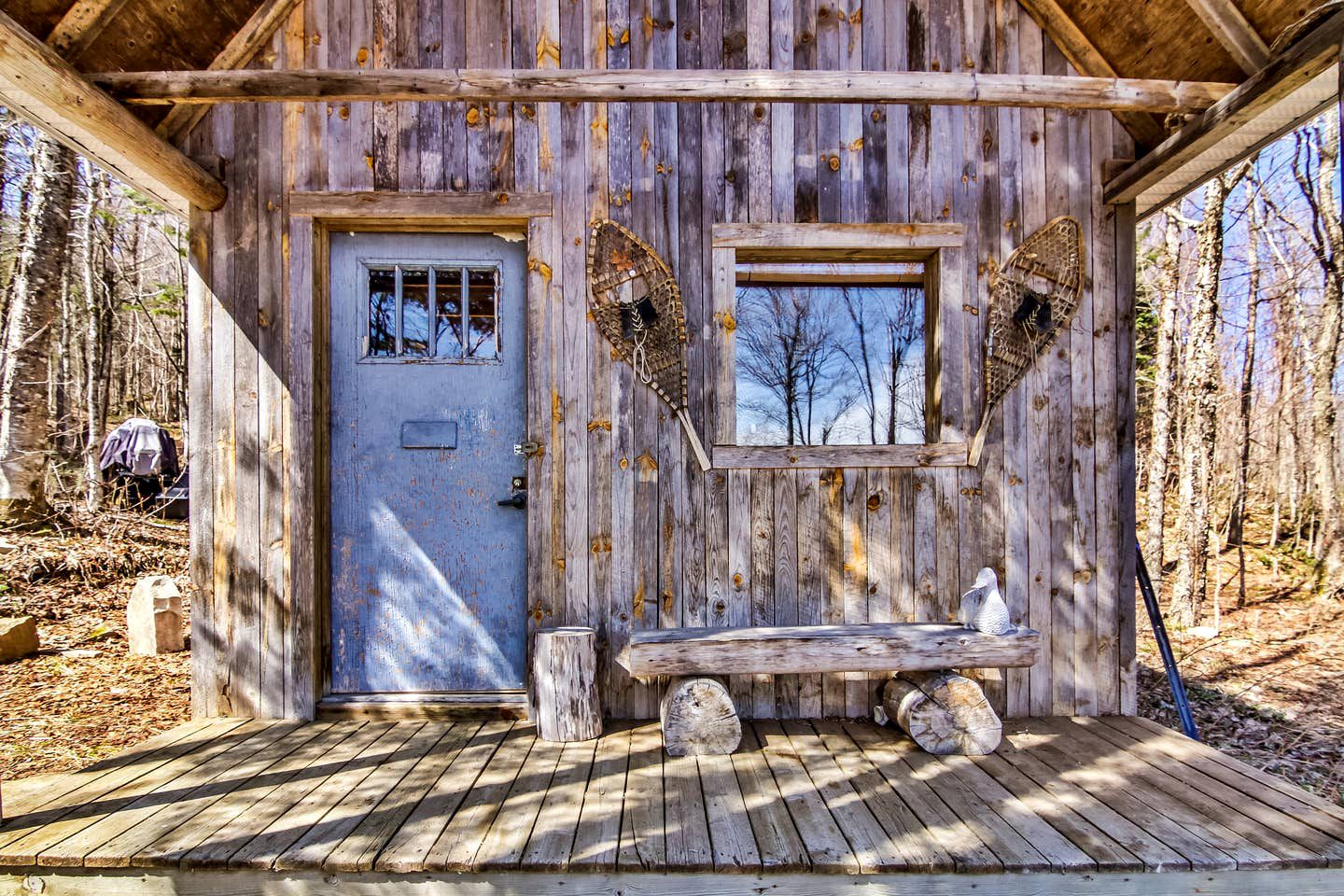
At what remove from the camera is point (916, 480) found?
2904mm

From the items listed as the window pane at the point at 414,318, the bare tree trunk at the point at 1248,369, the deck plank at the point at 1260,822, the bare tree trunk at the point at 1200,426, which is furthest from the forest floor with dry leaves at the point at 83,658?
the bare tree trunk at the point at 1248,369

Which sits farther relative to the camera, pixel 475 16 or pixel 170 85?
pixel 475 16

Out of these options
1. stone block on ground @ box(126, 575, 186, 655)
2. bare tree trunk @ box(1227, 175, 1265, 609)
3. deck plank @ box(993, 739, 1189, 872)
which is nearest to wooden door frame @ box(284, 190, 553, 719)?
stone block on ground @ box(126, 575, 186, 655)

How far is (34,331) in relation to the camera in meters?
4.61

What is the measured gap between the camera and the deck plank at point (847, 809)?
1770 millimetres

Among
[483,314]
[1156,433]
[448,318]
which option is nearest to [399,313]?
[448,318]

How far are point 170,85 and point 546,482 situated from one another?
1.93m

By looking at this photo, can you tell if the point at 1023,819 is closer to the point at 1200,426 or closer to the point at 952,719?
the point at 952,719

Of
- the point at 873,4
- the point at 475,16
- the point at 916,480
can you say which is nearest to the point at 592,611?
the point at 916,480

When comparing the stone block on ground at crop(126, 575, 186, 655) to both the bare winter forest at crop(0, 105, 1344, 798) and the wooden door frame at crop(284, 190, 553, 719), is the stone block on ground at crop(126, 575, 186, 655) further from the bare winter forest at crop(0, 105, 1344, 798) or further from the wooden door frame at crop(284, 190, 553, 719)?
the wooden door frame at crop(284, 190, 553, 719)

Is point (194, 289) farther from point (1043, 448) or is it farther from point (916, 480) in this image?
point (1043, 448)

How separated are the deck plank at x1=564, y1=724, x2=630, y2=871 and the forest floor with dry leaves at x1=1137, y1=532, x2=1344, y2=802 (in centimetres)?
293

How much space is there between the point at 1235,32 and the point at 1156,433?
416 cm

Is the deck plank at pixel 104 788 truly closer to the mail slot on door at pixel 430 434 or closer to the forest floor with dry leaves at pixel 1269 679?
the mail slot on door at pixel 430 434
